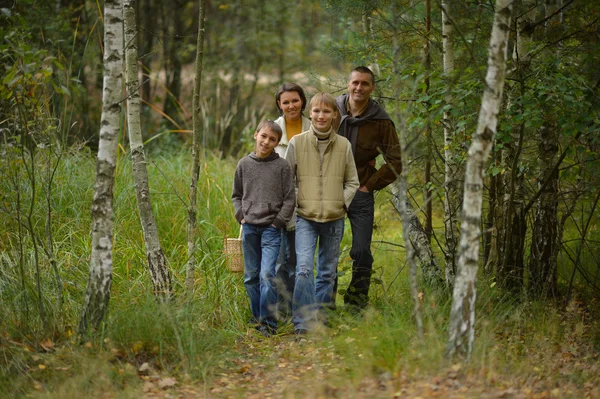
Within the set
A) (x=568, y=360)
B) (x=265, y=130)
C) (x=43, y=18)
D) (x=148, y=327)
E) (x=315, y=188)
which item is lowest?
(x=568, y=360)

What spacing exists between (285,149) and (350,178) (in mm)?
664

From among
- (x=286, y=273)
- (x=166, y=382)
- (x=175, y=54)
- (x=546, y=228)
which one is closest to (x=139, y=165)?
(x=286, y=273)

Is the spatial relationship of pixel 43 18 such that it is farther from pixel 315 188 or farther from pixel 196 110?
pixel 315 188

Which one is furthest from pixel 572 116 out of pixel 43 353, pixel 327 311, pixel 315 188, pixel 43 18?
pixel 43 18

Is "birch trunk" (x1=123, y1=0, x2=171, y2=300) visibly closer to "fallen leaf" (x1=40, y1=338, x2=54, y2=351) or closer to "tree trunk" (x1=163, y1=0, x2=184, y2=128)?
"fallen leaf" (x1=40, y1=338, x2=54, y2=351)

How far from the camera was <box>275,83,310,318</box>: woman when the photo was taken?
5.44 m

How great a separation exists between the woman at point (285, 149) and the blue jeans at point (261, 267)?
5.0 inches

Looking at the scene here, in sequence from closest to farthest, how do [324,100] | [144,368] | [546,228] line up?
[144,368] < [324,100] < [546,228]

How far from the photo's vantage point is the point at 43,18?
1012 cm

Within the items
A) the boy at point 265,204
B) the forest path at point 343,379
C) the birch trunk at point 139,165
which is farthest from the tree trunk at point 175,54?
the forest path at point 343,379

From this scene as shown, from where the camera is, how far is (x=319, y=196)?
525 centimetres

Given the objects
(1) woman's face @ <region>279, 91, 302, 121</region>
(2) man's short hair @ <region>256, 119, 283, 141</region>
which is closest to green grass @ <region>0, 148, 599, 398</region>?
(2) man's short hair @ <region>256, 119, 283, 141</region>

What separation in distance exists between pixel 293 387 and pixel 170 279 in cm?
177

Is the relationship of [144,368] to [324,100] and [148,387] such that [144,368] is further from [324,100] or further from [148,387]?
[324,100]
